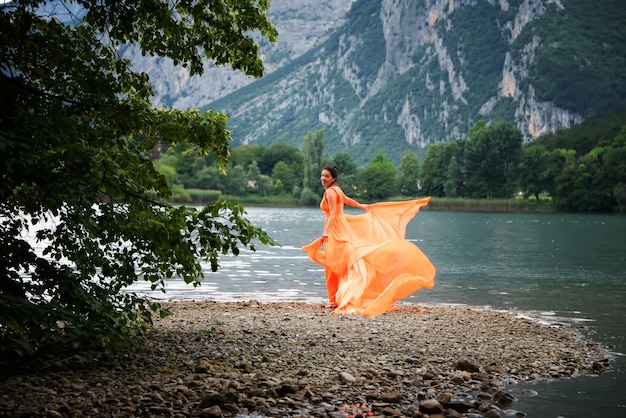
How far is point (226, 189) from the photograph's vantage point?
15662 centimetres

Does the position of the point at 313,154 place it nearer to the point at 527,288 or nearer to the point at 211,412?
the point at 527,288

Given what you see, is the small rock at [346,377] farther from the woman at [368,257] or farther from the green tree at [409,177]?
the green tree at [409,177]

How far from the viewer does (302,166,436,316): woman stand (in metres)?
15.9

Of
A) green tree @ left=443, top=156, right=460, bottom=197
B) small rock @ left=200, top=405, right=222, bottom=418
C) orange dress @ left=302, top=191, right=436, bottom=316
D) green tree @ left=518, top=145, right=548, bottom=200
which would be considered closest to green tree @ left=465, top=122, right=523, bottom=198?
green tree @ left=443, top=156, right=460, bottom=197

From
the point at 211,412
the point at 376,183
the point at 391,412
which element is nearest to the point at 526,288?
the point at 391,412

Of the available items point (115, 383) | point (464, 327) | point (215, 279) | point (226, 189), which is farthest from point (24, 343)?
point (226, 189)

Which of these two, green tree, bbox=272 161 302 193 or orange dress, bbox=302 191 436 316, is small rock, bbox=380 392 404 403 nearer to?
orange dress, bbox=302 191 436 316

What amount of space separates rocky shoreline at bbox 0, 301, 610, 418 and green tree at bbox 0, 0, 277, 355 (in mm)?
562

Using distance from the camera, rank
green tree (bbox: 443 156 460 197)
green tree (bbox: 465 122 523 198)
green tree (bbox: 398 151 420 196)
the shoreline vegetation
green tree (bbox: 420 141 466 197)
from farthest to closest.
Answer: green tree (bbox: 398 151 420 196)
green tree (bbox: 420 141 466 197)
green tree (bbox: 443 156 460 197)
green tree (bbox: 465 122 523 198)
the shoreline vegetation

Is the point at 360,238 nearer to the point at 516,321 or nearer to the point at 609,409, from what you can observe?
the point at 516,321

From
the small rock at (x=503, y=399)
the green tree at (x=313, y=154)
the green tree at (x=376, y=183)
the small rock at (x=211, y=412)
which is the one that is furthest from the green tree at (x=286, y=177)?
the small rock at (x=211, y=412)

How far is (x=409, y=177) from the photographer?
609 ft

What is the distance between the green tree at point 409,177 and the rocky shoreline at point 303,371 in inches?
6579

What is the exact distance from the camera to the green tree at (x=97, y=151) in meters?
8.77
